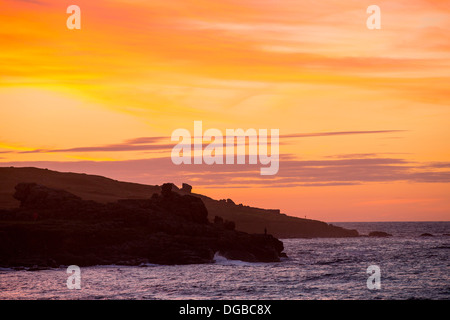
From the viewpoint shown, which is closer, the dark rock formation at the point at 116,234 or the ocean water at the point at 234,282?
the ocean water at the point at 234,282

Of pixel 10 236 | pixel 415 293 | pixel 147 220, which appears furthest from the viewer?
pixel 147 220

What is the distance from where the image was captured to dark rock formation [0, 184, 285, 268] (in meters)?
91.8

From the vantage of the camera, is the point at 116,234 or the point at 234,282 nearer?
the point at 234,282

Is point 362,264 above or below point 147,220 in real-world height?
below

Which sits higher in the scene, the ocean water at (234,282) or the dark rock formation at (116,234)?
the dark rock formation at (116,234)

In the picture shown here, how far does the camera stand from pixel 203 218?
112 metres

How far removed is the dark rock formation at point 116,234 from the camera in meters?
91.8

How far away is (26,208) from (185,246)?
106 ft

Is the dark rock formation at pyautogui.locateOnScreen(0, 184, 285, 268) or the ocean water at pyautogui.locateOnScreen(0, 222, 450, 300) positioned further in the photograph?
the dark rock formation at pyautogui.locateOnScreen(0, 184, 285, 268)

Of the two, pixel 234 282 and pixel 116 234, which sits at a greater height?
pixel 116 234

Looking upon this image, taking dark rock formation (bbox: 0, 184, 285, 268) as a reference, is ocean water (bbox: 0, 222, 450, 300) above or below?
below

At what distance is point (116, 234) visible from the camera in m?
98.2
